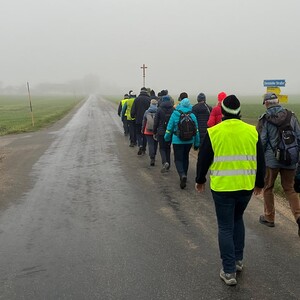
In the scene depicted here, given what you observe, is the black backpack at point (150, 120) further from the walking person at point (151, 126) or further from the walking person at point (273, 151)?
the walking person at point (273, 151)

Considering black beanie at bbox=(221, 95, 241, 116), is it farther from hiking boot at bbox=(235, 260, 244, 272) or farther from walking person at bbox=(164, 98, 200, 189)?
walking person at bbox=(164, 98, 200, 189)

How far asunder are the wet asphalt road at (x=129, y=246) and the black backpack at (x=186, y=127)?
1145 millimetres

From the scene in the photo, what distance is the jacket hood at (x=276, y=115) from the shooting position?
489cm

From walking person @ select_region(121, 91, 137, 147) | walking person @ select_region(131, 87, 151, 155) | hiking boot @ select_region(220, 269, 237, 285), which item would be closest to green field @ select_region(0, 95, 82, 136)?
walking person @ select_region(121, 91, 137, 147)

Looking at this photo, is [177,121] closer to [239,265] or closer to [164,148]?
[164,148]

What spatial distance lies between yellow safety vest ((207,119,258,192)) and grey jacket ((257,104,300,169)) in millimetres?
1372

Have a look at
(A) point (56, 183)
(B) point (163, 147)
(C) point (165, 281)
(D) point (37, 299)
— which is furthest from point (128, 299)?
(B) point (163, 147)

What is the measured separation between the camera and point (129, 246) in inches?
184

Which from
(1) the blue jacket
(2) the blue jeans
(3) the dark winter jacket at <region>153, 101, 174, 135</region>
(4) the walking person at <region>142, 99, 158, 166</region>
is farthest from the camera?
(4) the walking person at <region>142, 99, 158, 166</region>

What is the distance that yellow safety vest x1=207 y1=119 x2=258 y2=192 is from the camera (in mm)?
3678

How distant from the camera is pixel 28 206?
642 centimetres

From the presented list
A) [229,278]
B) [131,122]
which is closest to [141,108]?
[131,122]

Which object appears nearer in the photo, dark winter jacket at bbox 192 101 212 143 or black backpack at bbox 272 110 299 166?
black backpack at bbox 272 110 299 166

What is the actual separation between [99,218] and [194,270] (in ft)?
7.28
